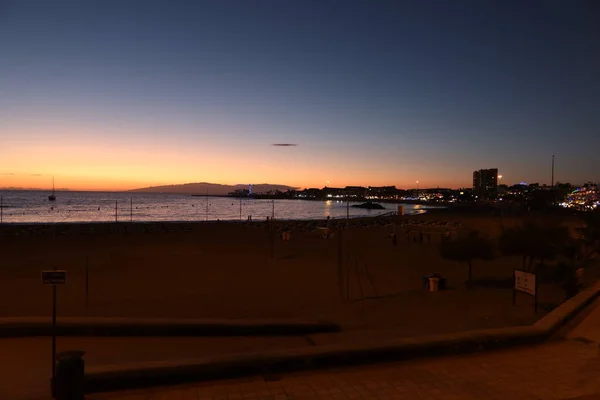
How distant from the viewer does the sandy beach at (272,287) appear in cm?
955

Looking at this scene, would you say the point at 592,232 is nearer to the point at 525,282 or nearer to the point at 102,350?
the point at 525,282

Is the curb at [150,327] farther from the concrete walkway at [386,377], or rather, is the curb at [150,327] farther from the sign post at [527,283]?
the sign post at [527,283]

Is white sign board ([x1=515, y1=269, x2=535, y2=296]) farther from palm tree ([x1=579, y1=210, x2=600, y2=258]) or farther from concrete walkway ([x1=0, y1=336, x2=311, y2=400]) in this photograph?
palm tree ([x1=579, y1=210, x2=600, y2=258])

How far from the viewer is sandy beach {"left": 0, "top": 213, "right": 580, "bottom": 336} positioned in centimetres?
955

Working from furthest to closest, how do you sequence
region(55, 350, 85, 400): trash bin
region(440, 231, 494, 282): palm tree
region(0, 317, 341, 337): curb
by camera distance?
region(440, 231, 494, 282): palm tree
region(0, 317, 341, 337): curb
region(55, 350, 85, 400): trash bin

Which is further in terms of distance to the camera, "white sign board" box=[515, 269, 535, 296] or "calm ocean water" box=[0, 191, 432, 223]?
"calm ocean water" box=[0, 191, 432, 223]

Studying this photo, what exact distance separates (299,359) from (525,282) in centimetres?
549

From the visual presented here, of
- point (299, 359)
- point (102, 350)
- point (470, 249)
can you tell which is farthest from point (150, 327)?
point (470, 249)

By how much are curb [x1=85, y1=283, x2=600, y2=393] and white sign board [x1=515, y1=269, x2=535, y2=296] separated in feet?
6.88

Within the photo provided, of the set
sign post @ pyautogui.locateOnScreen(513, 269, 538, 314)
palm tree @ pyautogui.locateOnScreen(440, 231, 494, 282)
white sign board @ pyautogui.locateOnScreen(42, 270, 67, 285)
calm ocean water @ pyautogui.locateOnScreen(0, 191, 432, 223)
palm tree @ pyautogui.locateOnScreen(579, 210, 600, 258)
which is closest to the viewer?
white sign board @ pyautogui.locateOnScreen(42, 270, 67, 285)

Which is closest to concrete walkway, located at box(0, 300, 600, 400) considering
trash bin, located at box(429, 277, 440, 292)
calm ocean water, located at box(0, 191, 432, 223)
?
trash bin, located at box(429, 277, 440, 292)

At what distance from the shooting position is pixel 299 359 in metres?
4.95

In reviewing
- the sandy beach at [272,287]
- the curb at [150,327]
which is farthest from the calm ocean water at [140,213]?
the curb at [150,327]

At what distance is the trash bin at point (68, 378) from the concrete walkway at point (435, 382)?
0.40 metres
